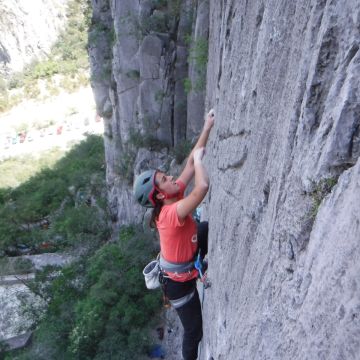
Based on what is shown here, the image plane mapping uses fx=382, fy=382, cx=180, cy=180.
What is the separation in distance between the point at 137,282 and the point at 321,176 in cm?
964

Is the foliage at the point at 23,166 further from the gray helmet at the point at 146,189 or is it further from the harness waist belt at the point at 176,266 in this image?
the gray helmet at the point at 146,189

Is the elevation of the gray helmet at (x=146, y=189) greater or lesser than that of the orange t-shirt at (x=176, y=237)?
greater

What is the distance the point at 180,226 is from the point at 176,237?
0.16m

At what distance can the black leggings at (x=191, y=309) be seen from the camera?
321cm

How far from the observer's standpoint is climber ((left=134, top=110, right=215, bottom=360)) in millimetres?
2648

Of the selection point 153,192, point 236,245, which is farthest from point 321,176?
point 153,192

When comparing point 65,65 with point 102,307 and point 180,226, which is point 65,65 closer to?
point 102,307

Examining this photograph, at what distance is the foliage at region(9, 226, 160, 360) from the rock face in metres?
31.4

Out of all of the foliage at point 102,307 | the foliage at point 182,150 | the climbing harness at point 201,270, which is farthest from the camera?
the foliage at point 182,150

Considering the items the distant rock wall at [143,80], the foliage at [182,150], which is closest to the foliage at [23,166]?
the distant rock wall at [143,80]

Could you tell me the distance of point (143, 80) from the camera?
10.8m

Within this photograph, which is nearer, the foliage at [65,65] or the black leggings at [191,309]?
the black leggings at [191,309]

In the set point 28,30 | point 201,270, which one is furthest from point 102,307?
point 28,30

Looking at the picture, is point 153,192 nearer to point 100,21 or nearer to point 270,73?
point 270,73
